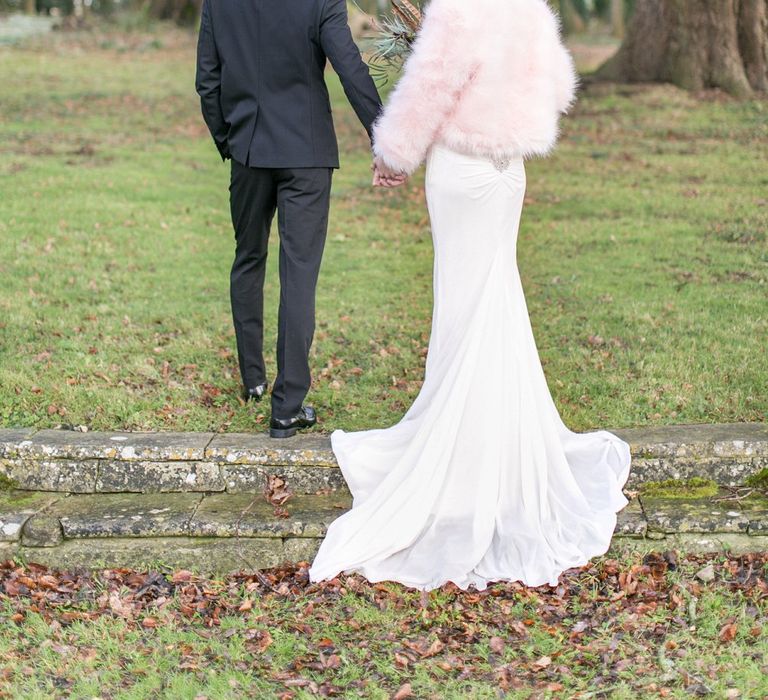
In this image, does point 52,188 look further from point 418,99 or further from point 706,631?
point 706,631

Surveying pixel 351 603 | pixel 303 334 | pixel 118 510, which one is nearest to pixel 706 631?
pixel 351 603

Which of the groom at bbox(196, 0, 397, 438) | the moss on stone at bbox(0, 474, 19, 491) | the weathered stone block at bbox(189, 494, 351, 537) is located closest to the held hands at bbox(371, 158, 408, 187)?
the groom at bbox(196, 0, 397, 438)

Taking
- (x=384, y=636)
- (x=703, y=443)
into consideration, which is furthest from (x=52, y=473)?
(x=703, y=443)

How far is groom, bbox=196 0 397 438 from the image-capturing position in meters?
4.59

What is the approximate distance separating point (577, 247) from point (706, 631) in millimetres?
5299

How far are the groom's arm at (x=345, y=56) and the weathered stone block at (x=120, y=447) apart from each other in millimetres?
1694

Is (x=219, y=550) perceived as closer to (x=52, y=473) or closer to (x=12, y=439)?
(x=52, y=473)

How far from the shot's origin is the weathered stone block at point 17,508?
448 cm

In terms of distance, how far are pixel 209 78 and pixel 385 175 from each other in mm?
1047

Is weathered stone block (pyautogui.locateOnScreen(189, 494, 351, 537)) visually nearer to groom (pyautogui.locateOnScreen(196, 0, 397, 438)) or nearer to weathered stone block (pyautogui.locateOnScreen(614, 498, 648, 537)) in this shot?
groom (pyautogui.locateOnScreen(196, 0, 397, 438))

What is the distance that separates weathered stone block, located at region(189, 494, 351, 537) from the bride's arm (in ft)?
5.10

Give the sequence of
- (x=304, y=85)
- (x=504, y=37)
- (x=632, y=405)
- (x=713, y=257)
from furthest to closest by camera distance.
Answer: (x=713, y=257) → (x=632, y=405) → (x=304, y=85) → (x=504, y=37)

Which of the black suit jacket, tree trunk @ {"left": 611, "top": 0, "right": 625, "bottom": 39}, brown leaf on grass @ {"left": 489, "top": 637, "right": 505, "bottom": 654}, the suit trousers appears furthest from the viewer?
tree trunk @ {"left": 611, "top": 0, "right": 625, "bottom": 39}

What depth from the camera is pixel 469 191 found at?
14.1 ft
